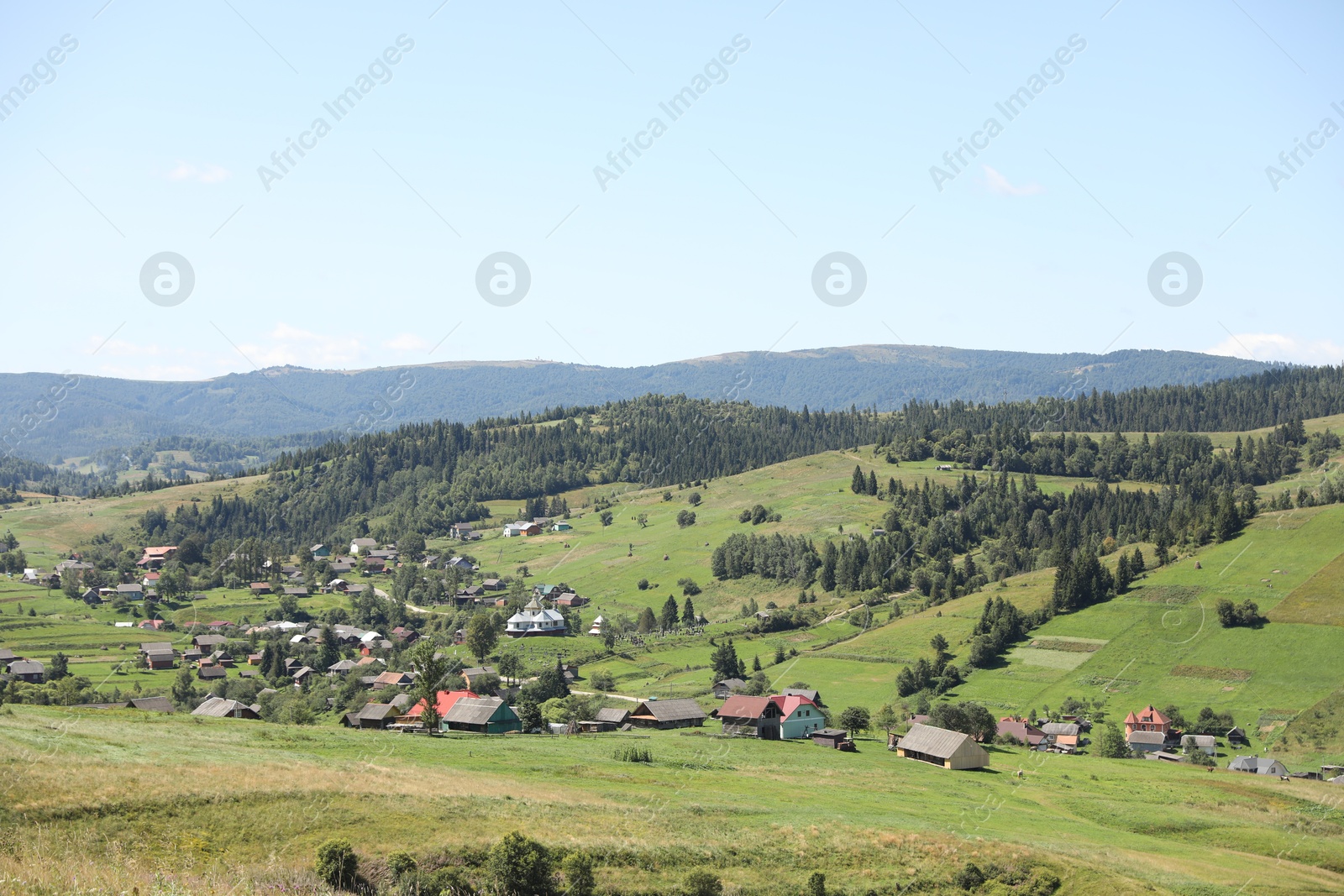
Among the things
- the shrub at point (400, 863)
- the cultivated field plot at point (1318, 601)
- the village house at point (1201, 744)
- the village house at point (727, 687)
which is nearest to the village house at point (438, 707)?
the village house at point (727, 687)

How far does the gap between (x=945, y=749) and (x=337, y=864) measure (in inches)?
1989

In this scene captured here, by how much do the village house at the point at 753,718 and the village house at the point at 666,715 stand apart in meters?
2.46

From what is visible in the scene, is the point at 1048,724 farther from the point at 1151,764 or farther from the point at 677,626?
the point at 677,626

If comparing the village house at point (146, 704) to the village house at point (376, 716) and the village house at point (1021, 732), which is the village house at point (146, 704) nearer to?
the village house at point (376, 716)

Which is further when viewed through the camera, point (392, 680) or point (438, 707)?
point (392, 680)

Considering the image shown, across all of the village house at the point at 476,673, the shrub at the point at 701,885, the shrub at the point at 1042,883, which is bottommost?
the village house at the point at 476,673

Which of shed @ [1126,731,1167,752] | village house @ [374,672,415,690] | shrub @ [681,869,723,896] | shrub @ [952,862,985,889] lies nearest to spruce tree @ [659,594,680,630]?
village house @ [374,672,415,690]

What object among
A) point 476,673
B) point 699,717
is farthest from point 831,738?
point 476,673

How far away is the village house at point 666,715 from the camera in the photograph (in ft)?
268

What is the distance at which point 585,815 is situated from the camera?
41.2m

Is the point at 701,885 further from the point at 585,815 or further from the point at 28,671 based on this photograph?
the point at 28,671

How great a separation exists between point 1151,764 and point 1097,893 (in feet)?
153

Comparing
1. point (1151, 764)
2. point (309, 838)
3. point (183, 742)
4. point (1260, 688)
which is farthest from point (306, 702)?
point (1260, 688)

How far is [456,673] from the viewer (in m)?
106
